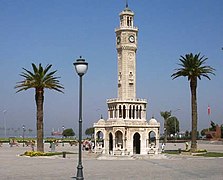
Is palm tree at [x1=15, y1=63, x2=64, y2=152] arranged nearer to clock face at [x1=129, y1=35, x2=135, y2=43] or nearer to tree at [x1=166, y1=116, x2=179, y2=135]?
clock face at [x1=129, y1=35, x2=135, y2=43]

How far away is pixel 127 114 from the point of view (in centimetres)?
5206

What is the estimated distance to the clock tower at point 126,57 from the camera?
53.6 meters

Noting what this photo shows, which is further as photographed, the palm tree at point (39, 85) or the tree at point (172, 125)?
the tree at point (172, 125)

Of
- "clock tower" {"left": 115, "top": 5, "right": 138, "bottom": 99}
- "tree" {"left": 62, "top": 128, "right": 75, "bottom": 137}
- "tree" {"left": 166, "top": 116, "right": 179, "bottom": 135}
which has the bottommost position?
"tree" {"left": 62, "top": 128, "right": 75, "bottom": 137}

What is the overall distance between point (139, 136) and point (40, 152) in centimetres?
1274

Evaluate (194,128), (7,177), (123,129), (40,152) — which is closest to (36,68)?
(40,152)

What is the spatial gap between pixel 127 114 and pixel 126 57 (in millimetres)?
7324

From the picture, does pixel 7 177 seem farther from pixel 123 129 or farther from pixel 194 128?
pixel 194 128

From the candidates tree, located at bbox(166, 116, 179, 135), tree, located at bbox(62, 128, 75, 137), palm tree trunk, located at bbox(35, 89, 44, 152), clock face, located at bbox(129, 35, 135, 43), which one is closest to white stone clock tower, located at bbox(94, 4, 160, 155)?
clock face, located at bbox(129, 35, 135, 43)

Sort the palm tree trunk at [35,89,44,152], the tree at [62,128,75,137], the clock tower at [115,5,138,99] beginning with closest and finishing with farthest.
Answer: the palm tree trunk at [35,89,44,152], the clock tower at [115,5,138,99], the tree at [62,128,75,137]

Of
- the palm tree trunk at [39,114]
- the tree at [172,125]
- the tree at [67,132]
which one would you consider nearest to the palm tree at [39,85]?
the palm tree trunk at [39,114]

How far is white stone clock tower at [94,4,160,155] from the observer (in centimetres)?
5131

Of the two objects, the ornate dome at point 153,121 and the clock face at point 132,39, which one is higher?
the clock face at point 132,39

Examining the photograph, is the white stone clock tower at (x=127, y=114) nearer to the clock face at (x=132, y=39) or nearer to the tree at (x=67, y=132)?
the clock face at (x=132, y=39)
